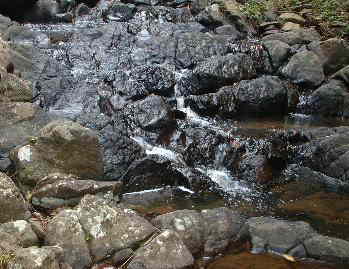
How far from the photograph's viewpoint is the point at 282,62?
15.1 m

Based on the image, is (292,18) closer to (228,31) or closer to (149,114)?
(228,31)

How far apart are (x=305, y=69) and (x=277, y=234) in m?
8.89

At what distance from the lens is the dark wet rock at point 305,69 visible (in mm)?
14117

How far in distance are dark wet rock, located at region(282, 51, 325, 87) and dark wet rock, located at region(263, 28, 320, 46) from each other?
168cm

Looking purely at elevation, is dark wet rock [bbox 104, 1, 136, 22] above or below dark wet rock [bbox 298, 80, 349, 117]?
above

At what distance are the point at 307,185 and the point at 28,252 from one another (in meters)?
5.90

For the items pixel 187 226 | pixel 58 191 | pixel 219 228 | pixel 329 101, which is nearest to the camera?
pixel 187 226

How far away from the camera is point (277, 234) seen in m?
6.56

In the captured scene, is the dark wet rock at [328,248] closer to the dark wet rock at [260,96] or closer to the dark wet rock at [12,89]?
the dark wet rock at [260,96]

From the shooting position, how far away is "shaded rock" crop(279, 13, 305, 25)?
18594 mm

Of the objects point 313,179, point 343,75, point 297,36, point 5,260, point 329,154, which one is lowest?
point 313,179

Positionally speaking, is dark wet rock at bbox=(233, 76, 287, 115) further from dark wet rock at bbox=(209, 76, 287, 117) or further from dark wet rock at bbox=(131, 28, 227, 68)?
dark wet rock at bbox=(131, 28, 227, 68)

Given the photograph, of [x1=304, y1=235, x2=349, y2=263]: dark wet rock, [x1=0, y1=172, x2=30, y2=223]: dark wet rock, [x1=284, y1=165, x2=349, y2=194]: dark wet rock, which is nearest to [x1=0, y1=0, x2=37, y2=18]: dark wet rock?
[x1=284, y1=165, x2=349, y2=194]: dark wet rock

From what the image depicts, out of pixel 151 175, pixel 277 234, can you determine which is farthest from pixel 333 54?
pixel 277 234
